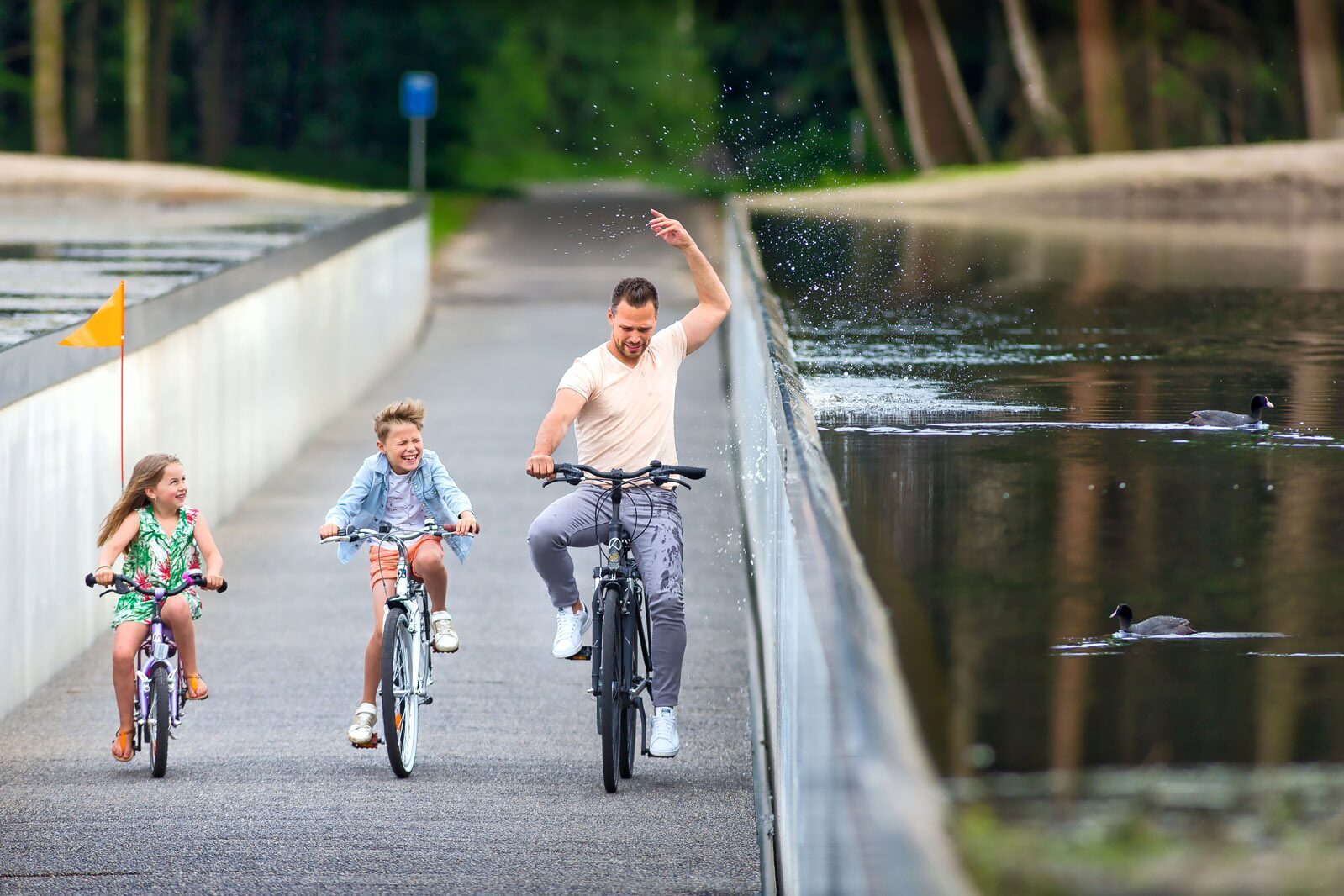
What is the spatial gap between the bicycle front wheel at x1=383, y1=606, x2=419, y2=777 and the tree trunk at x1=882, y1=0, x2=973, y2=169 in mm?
48992

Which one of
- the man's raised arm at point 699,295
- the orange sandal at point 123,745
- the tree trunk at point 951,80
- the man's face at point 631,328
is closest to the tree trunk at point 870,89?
the tree trunk at point 951,80

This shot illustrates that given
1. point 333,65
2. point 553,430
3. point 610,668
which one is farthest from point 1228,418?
point 333,65

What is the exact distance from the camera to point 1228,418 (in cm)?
1429

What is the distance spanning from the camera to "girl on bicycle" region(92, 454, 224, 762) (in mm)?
7559

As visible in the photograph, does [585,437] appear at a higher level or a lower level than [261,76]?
lower

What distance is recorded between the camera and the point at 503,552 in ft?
46.1

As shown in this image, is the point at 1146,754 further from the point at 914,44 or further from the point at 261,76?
the point at 261,76

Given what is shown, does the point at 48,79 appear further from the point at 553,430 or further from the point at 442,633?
the point at 553,430

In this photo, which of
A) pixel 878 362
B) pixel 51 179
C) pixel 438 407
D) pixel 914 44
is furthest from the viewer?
pixel 914 44

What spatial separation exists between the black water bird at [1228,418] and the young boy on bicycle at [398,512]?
7474mm

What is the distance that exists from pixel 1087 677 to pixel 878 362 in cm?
897

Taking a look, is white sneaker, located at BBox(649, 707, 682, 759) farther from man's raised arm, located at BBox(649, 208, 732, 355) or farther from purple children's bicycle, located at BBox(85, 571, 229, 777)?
purple children's bicycle, located at BBox(85, 571, 229, 777)

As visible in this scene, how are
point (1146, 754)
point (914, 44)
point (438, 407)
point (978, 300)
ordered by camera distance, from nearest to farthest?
point (1146, 754)
point (438, 407)
point (978, 300)
point (914, 44)

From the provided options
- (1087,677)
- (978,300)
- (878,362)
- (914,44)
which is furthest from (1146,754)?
(914,44)
